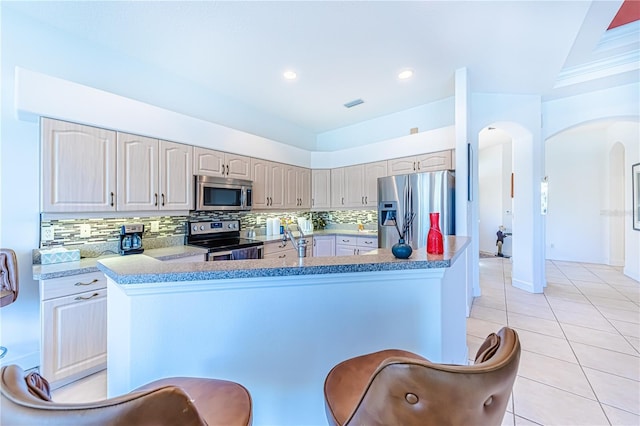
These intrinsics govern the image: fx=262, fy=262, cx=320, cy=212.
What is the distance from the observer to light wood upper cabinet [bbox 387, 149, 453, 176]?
11.7ft

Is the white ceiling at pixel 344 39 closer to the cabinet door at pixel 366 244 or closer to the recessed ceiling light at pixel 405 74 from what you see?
the recessed ceiling light at pixel 405 74

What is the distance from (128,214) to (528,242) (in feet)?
17.3

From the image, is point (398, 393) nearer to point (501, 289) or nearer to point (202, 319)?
point (202, 319)

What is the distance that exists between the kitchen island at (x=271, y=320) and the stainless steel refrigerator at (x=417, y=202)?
5.93ft

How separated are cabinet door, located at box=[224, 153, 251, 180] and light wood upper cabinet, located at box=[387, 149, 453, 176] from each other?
86.8 inches

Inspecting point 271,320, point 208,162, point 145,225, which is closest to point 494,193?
point 208,162

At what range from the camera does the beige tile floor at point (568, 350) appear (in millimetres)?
1715

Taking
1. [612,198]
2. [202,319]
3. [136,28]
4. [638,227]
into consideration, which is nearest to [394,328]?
[202,319]

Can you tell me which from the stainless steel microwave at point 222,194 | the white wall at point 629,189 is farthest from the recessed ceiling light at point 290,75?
the white wall at point 629,189

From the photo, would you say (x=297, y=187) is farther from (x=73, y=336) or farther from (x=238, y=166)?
(x=73, y=336)

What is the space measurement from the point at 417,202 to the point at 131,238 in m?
3.32

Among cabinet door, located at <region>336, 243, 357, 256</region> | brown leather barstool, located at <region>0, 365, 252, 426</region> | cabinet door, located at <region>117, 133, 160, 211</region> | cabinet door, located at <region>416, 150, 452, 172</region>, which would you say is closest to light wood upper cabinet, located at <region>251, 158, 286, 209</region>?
cabinet door, located at <region>336, 243, 357, 256</region>

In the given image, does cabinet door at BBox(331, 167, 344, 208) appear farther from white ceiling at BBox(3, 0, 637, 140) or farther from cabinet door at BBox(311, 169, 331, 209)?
white ceiling at BBox(3, 0, 637, 140)

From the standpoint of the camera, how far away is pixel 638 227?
4.53 metres
